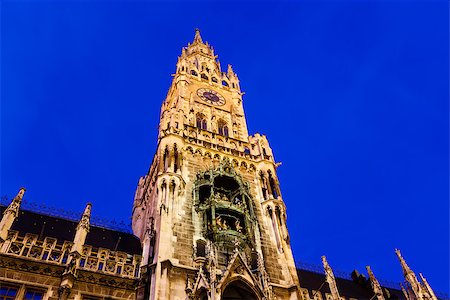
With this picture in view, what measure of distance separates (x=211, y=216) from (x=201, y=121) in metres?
14.7

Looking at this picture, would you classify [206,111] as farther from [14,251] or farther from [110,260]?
[14,251]

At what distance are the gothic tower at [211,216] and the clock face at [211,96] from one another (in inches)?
80.5

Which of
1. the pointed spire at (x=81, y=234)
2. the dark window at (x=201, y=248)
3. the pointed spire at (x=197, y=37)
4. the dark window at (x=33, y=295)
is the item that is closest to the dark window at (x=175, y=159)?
the dark window at (x=201, y=248)

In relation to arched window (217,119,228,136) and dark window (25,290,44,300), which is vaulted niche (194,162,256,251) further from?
dark window (25,290,44,300)

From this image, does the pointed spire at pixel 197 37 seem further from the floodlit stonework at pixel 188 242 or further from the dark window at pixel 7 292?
the dark window at pixel 7 292

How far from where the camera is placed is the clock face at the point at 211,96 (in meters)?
42.5

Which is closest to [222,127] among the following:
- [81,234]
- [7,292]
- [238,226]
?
[238,226]

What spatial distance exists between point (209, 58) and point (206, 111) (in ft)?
58.7

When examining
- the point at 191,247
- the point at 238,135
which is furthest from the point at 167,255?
the point at 238,135

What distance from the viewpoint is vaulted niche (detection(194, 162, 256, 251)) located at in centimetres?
2505

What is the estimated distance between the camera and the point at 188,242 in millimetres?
24062

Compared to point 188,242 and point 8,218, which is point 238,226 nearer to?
point 188,242

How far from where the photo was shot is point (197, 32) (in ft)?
215

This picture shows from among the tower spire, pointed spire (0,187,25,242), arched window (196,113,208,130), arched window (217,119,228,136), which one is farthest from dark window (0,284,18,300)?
the tower spire
